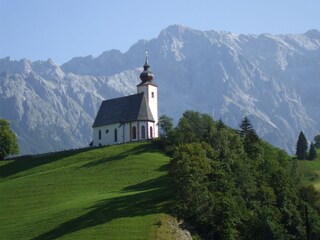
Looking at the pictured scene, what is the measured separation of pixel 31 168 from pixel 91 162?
13.3m

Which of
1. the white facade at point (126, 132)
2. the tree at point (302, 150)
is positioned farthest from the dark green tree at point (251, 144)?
the tree at point (302, 150)

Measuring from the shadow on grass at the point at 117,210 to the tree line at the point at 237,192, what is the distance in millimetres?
3293

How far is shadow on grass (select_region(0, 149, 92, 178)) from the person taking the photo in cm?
11802

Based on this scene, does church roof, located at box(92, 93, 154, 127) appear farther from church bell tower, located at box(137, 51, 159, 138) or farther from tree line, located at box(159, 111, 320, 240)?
tree line, located at box(159, 111, 320, 240)

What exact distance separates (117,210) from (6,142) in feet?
216

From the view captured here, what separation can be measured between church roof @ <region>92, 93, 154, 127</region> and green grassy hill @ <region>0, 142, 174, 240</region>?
10.7m

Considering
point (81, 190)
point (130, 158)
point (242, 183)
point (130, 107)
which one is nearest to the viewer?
point (242, 183)

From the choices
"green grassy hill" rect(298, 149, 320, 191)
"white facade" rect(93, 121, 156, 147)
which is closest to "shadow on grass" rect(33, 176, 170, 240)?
"white facade" rect(93, 121, 156, 147)

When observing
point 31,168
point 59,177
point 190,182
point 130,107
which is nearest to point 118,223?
point 190,182

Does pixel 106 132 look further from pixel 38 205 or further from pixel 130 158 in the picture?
pixel 38 205

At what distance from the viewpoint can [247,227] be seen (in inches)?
2862

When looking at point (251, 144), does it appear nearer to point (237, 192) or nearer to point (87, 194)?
point (237, 192)

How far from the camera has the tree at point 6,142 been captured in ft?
440

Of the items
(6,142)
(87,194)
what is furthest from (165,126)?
(6,142)
